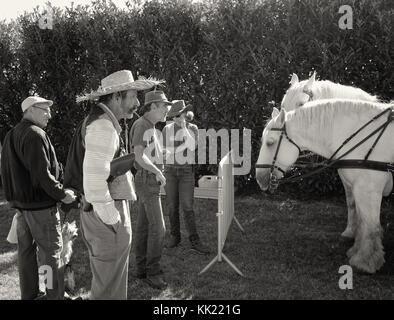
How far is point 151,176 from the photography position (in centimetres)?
477

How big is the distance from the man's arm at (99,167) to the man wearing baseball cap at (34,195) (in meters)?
1.05

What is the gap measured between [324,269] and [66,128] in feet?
23.5

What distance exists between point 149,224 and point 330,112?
2392 mm

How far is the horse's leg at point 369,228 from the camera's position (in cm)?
477

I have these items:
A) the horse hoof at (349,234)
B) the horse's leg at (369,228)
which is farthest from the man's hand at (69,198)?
the horse hoof at (349,234)

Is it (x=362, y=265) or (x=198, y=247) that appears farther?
(x=198, y=247)

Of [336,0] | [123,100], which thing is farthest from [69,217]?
[336,0]

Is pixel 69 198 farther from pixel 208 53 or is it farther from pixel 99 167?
pixel 208 53

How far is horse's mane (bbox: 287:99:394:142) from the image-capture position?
16.0 ft

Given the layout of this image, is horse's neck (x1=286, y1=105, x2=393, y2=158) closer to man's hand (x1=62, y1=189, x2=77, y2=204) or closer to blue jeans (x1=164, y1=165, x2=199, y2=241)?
blue jeans (x1=164, y1=165, x2=199, y2=241)

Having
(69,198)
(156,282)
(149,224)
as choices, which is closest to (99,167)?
(69,198)

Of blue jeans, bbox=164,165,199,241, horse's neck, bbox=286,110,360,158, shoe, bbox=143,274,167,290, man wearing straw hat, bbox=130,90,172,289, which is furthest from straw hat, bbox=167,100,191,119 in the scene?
shoe, bbox=143,274,167,290

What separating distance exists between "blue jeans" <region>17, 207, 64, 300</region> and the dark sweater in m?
0.11

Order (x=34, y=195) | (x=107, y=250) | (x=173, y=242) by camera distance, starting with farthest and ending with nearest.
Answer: (x=173, y=242), (x=34, y=195), (x=107, y=250)
